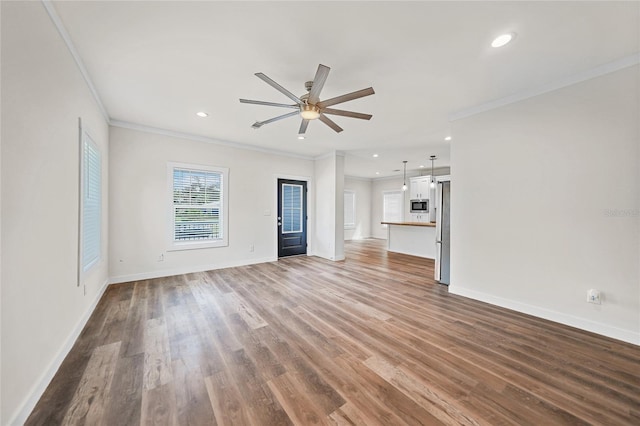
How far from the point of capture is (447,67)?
244 cm

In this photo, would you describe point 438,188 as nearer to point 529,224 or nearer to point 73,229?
point 529,224

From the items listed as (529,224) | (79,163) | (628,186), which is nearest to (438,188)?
(529,224)

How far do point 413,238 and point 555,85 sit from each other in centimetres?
465

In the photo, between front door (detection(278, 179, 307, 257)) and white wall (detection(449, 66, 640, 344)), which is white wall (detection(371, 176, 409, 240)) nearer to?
front door (detection(278, 179, 307, 257))

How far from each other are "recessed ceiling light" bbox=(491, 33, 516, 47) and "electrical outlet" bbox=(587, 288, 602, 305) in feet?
8.78

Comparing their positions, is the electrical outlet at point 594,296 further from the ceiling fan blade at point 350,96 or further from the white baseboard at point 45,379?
the white baseboard at point 45,379

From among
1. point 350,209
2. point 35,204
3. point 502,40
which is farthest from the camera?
point 350,209

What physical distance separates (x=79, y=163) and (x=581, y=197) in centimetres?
534

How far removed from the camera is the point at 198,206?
16.0 feet

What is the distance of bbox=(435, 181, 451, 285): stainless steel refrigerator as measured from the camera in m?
4.00

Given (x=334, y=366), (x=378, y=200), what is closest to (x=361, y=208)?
(x=378, y=200)

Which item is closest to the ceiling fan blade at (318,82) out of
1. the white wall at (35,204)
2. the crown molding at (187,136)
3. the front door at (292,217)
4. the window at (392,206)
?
the white wall at (35,204)

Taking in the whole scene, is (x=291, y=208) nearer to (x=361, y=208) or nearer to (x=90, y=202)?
(x=90, y=202)

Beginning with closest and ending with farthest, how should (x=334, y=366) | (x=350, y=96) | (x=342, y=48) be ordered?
(x=334, y=366), (x=342, y=48), (x=350, y=96)
